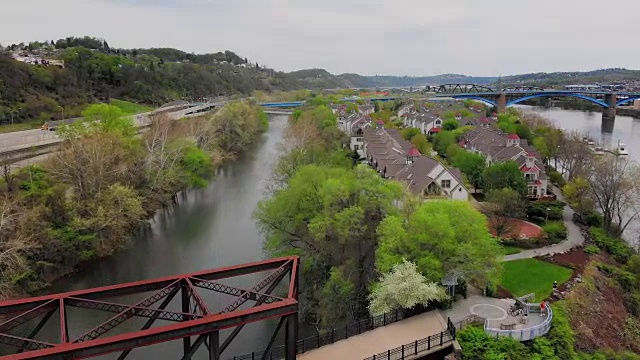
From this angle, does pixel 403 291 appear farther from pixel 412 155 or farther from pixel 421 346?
pixel 412 155

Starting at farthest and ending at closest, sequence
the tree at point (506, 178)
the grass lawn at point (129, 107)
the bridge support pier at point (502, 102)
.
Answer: the bridge support pier at point (502, 102) < the grass lawn at point (129, 107) < the tree at point (506, 178)

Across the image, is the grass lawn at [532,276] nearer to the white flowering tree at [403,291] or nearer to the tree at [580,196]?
the white flowering tree at [403,291]

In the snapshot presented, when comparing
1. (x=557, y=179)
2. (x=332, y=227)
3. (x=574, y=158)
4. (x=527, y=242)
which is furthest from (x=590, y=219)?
(x=332, y=227)

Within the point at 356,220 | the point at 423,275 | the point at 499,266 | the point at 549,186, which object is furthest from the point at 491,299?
the point at 549,186

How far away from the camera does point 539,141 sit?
200 feet

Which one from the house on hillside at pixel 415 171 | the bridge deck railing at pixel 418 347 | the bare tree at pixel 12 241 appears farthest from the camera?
the house on hillside at pixel 415 171

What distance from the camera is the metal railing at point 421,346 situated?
17.7m

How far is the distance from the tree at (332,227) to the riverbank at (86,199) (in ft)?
44.7

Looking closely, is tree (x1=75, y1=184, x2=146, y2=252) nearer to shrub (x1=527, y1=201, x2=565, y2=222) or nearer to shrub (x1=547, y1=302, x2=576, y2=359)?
shrub (x1=547, y1=302, x2=576, y2=359)

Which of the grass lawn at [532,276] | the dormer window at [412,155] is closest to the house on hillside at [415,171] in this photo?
the dormer window at [412,155]

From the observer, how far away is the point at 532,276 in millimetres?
29734

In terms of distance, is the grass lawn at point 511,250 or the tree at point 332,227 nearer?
the tree at point 332,227

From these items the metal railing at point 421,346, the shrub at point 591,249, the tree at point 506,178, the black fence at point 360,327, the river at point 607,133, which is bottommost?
the river at point 607,133

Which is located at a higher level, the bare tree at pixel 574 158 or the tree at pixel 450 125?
the tree at pixel 450 125
